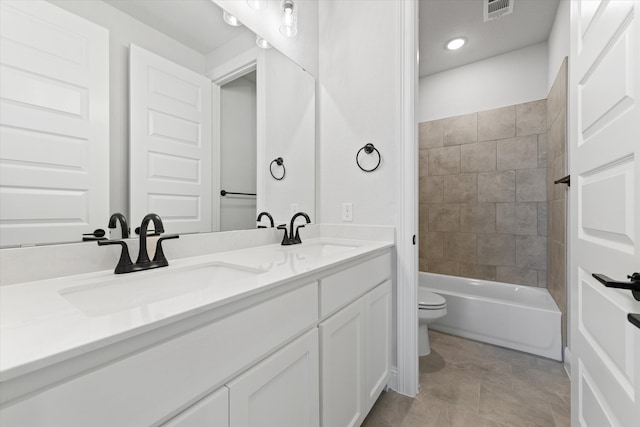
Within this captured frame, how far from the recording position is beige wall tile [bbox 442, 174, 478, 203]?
288 centimetres

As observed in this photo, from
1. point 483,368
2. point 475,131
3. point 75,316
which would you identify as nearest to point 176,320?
point 75,316

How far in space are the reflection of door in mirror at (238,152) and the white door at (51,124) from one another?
0.48 metres

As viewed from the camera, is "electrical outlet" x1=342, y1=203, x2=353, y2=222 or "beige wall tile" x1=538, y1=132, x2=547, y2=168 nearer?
A: "electrical outlet" x1=342, y1=203, x2=353, y2=222

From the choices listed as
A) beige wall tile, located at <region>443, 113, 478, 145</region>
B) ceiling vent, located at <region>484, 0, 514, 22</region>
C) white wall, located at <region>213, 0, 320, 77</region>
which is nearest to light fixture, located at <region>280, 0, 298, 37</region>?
white wall, located at <region>213, 0, 320, 77</region>

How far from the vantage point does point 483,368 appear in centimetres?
187

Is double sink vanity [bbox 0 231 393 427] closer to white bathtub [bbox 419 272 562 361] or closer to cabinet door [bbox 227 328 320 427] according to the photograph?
cabinet door [bbox 227 328 320 427]

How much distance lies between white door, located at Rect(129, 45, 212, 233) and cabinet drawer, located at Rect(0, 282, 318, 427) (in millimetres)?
636

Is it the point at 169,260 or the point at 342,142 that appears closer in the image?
the point at 169,260

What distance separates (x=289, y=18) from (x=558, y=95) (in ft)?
6.69

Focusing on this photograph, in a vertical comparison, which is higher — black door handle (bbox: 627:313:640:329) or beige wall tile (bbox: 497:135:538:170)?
beige wall tile (bbox: 497:135:538:170)

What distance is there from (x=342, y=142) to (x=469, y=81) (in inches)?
79.8

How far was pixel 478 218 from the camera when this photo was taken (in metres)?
2.87

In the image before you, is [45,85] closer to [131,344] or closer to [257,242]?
[131,344]

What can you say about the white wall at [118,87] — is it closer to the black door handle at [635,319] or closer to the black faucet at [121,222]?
the black faucet at [121,222]
